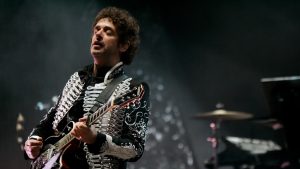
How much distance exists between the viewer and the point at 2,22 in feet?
19.2

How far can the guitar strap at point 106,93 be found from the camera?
2395mm

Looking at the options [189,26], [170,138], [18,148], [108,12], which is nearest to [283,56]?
[189,26]

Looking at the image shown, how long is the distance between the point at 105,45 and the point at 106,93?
0.93ft

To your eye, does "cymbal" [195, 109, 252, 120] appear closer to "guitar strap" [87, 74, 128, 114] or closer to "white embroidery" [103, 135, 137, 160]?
"guitar strap" [87, 74, 128, 114]

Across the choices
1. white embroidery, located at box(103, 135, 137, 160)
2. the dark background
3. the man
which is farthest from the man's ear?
the dark background

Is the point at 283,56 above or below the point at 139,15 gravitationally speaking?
below

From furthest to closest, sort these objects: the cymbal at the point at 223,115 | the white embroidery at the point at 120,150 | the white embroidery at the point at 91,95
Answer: the cymbal at the point at 223,115, the white embroidery at the point at 91,95, the white embroidery at the point at 120,150

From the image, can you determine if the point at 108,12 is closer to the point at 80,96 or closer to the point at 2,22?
the point at 80,96

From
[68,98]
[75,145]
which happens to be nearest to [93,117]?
[75,145]

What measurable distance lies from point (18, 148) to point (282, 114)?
3057 millimetres

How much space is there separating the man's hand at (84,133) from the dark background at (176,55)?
12.1ft

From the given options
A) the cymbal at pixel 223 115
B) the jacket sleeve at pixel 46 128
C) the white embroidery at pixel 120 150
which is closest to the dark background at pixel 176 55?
the cymbal at pixel 223 115

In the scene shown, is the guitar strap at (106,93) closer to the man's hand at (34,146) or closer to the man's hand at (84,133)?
the man's hand at (84,133)

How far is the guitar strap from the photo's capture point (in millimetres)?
2395
